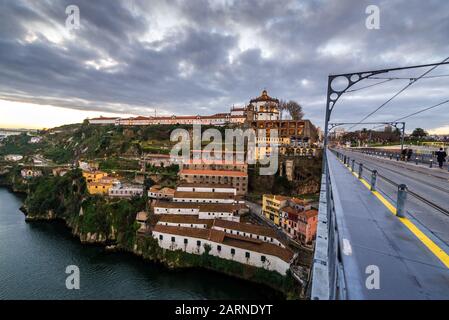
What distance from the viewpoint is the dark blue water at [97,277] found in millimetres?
18234

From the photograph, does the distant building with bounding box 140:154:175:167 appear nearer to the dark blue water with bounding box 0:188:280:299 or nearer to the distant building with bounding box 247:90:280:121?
the dark blue water with bounding box 0:188:280:299

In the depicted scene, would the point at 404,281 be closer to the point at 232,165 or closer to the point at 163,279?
the point at 163,279

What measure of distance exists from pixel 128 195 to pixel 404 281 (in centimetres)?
3534

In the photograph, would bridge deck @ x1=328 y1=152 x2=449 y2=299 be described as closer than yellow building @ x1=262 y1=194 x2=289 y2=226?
Yes

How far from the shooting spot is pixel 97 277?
20.5 metres

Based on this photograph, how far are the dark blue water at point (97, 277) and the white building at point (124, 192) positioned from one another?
7.73 meters

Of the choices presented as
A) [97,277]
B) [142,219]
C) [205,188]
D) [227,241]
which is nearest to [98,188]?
[142,219]

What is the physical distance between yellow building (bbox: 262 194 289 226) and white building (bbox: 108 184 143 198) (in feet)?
62.0

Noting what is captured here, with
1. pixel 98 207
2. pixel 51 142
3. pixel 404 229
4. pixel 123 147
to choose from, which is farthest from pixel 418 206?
pixel 51 142

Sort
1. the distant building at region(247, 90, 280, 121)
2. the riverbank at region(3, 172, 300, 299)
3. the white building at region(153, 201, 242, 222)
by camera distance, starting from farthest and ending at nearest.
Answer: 1. the distant building at region(247, 90, 280, 121)
2. the white building at region(153, 201, 242, 222)
3. the riverbank at region(3, 172, 300, 299)

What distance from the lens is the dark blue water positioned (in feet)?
59.8

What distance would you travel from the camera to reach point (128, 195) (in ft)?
108

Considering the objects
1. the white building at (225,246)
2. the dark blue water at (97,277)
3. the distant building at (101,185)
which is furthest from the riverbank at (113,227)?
the distant building at (101,185)

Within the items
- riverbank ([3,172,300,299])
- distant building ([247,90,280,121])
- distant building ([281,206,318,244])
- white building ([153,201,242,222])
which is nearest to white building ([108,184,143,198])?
riverbank ([3,172,300,299])
